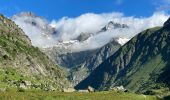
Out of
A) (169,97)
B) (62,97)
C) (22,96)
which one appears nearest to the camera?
(22,96)

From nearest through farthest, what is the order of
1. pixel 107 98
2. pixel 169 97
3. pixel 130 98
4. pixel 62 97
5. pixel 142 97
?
pixel 62 97
pixel 107 98
pixel 130 98
pixel 142 97
pixel 169 97

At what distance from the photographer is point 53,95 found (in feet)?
347

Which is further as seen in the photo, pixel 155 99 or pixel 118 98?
pixel 155 99

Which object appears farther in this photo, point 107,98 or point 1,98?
point 107,98

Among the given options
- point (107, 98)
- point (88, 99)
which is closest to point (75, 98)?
point (88, 99)

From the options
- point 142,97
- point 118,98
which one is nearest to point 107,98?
point 118,98

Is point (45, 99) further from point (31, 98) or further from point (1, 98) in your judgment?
point (1, 98)

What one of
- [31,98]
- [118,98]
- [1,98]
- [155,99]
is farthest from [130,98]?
[1,98]

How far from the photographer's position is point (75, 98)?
352 feet

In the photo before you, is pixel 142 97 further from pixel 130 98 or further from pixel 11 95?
pixel 11 95

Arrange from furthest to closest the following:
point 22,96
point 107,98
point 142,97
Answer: point 142,97
point 107,98
point 22,96

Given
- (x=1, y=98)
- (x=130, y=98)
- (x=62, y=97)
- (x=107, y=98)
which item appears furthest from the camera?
(x=130, y=98)

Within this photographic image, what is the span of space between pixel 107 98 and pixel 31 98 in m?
23.6

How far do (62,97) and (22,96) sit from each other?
37.1 ft
